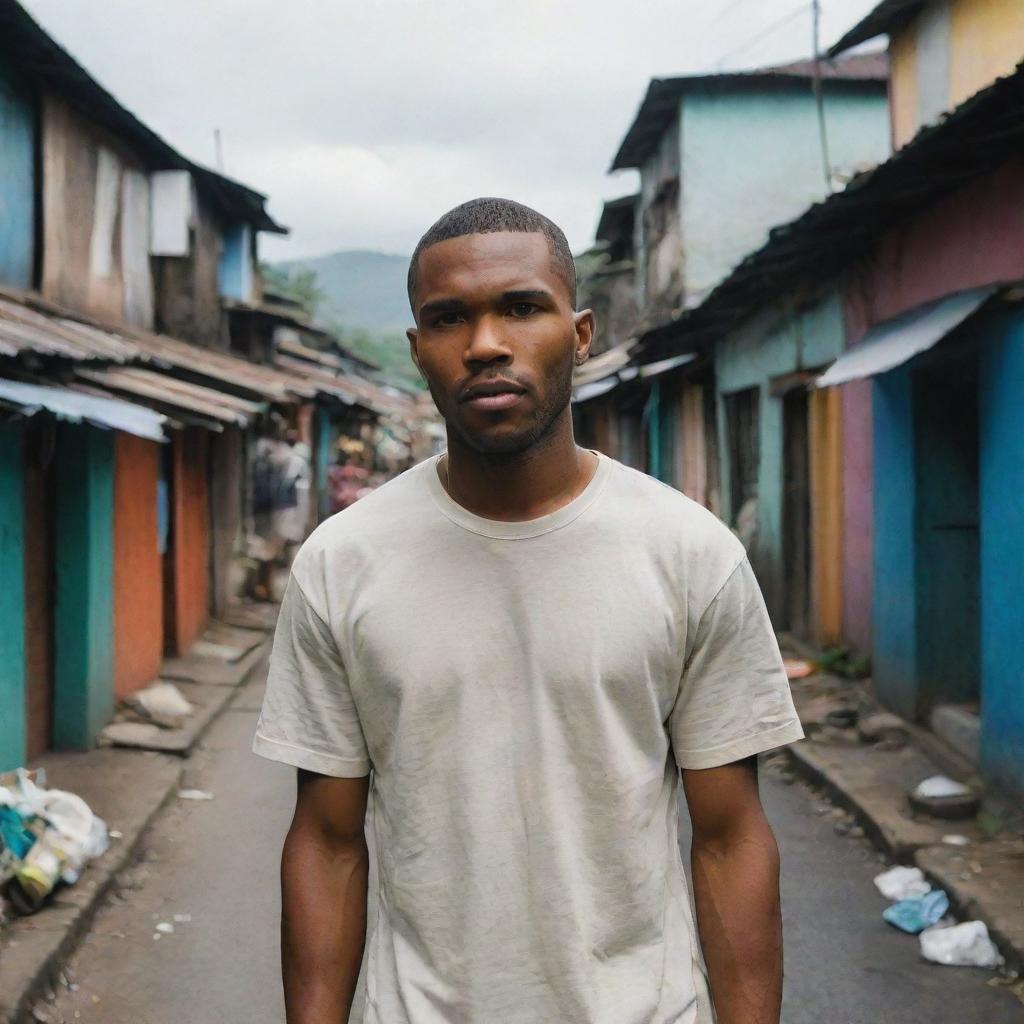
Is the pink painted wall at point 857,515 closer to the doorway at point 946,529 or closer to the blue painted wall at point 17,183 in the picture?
the doorway at point 946,529

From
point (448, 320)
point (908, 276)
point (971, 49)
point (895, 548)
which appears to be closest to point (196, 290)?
point (971, 49)

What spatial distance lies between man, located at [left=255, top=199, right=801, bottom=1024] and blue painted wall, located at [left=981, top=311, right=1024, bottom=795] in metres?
4.67

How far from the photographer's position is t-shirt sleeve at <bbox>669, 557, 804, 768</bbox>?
69.9 inches

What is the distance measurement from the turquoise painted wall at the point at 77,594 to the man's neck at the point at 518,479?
6729 millimetres

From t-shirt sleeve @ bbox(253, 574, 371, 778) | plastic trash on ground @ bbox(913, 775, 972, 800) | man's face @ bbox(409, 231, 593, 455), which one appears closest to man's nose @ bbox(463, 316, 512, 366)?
man's face @ bbox(409, 231, 593, 455)

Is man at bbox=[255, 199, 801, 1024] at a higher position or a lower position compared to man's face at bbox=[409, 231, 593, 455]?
lower

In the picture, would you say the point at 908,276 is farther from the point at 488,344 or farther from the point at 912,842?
the point at 488,344

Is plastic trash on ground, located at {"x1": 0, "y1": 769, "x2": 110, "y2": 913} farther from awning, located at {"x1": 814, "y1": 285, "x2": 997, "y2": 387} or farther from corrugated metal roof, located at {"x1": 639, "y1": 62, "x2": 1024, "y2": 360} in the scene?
corrugated metal roof, located at {"x1": 639, "y1": 62, "x2": 1024, "y2": 360}

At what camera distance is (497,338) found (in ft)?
5.74

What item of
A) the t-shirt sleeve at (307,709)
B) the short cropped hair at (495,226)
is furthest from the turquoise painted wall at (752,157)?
the t-shirt sleeve at (307,709)

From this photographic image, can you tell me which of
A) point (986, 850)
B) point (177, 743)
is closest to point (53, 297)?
point (177, 743)

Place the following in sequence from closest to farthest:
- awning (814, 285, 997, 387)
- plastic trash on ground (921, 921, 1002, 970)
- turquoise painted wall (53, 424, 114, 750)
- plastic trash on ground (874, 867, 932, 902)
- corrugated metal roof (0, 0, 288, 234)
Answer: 1. plastic trash on ground (921, 921, 1002, 970)
2. plastic trash on ground (874, 867, 932, 902)
3. awning (814, 285, 997, 387)
4. turquoise painted wall (53, 424, 114, 750)
5. corrugated metal roof (0, 0, 288, 234)

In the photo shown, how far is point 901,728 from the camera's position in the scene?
7.66 meters

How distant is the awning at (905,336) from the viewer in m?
6.19
